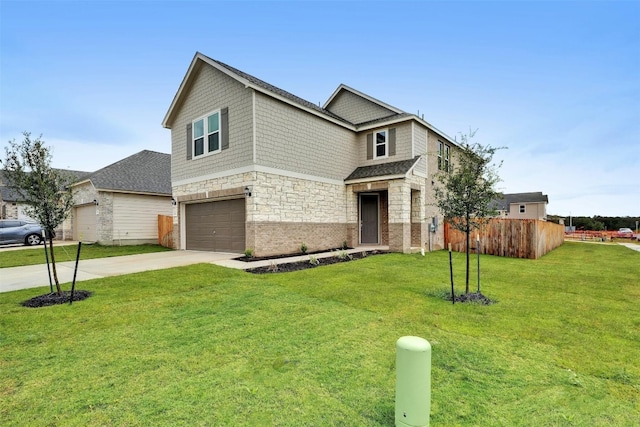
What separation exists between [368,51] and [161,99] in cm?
1118

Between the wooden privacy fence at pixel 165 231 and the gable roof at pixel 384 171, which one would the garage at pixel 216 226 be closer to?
the wooden privacy fence at pixel 165 231

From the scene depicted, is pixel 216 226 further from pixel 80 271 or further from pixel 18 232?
pixel 18 232

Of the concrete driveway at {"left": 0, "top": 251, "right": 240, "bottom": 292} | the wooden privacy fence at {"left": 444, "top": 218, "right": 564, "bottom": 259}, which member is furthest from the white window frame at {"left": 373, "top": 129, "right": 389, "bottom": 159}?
the concrete driveway at {"left": 0, "top": 251, "right": 240, "bottom": 292}

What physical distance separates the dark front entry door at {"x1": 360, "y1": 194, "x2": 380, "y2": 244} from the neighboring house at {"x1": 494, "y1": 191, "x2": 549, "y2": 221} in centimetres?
3280

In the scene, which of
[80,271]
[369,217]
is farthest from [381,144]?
[80,271]

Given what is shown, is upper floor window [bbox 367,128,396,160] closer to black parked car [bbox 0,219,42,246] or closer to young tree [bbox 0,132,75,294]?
young tree [bbox 0,132,75,294]

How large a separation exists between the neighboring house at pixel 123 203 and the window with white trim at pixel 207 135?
6985mm

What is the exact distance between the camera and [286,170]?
42.6ft

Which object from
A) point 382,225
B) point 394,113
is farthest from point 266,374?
point 394,113

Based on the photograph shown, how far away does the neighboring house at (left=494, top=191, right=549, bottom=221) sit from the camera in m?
42.2

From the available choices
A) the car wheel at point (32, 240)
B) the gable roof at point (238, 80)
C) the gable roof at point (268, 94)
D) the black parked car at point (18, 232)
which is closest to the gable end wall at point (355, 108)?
the gable roof at point (268, 94)

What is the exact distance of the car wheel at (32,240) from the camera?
18.5m

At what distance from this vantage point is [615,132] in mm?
18344

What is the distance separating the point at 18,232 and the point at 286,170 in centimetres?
1752
